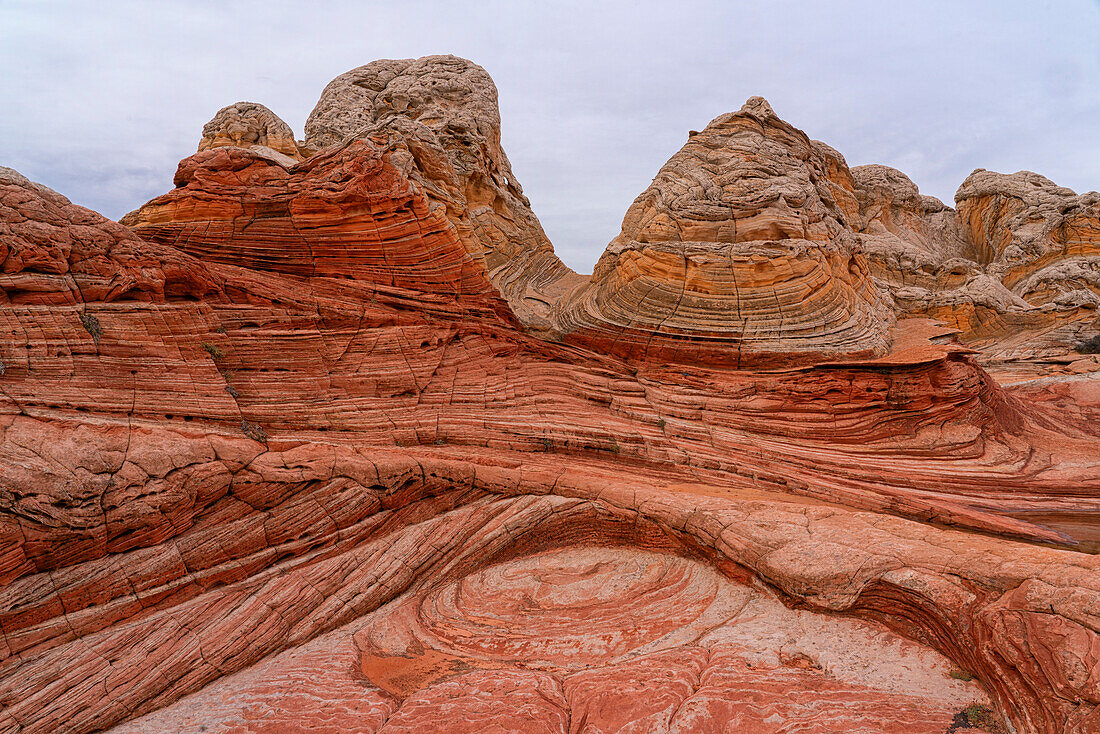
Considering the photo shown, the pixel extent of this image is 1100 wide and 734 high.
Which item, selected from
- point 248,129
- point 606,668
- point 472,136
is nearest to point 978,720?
point 606,668

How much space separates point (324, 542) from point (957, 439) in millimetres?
11505

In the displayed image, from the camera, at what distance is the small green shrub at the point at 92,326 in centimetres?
700

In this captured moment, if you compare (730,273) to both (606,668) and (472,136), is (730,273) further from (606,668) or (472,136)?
(606,668)

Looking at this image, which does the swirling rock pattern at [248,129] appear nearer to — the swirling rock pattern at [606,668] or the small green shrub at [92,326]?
the small green shrub at [92,326]

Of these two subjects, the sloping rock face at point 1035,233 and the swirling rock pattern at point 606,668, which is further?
the sloping rock face at point 1035,233

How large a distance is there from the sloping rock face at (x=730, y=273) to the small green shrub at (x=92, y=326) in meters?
8.52

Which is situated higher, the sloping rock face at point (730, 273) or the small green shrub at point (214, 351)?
the sloping rock face at point (730, 273)

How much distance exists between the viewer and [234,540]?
6.34 metres

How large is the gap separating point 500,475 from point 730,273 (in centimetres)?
708

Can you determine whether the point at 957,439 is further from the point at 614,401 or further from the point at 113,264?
the point at 113,264

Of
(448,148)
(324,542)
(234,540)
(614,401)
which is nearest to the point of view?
(234,540)

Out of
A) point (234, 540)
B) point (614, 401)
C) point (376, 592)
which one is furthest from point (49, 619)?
point (614, 401)

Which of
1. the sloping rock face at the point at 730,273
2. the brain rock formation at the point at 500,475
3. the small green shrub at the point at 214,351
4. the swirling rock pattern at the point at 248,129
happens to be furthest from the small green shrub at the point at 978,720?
the swirling rock pattern at the point at 248,129

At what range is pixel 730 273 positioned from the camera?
11930 mm
